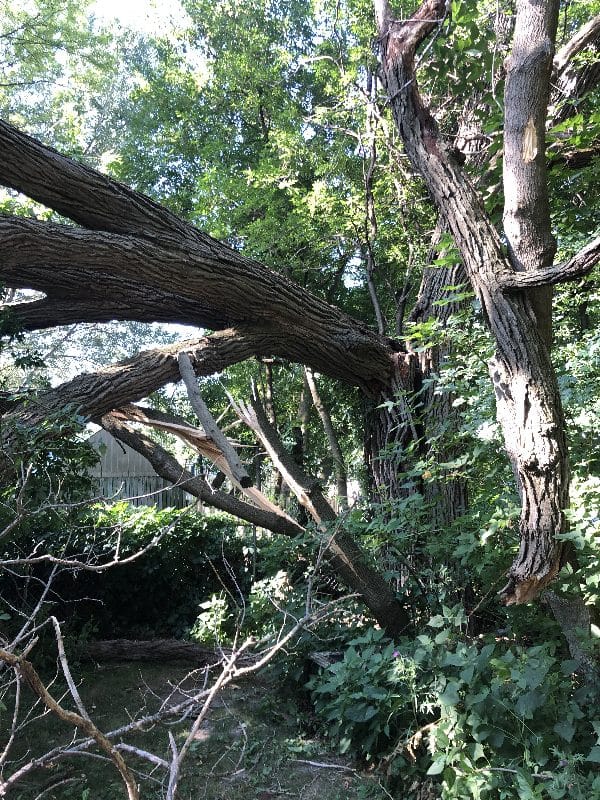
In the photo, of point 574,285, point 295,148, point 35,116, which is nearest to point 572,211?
point 574,285

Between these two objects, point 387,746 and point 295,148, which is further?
point 295,148

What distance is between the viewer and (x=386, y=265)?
27.0 ft

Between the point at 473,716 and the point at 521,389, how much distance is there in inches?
57.4

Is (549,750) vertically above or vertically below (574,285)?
below

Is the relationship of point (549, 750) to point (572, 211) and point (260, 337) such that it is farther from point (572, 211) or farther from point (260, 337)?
point (260, 337)

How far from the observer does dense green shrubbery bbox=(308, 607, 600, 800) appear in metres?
2.59

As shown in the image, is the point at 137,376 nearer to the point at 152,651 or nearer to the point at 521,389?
the point at 521,389

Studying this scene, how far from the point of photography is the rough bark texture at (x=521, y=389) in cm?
271

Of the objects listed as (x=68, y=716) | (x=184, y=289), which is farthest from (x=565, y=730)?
(x=184, y=289)

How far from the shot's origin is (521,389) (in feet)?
9.14

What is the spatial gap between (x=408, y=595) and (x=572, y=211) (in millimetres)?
2783

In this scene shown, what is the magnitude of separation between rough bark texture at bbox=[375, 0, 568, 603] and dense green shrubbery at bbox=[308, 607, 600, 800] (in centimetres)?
41

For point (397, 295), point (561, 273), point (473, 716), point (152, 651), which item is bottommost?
point (152, 651)

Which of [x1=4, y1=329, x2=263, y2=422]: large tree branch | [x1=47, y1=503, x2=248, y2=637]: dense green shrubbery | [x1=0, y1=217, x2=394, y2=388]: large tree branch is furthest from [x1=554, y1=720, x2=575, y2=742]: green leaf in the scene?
[x1=47, y1=503, x2=248, y2=637]: dense green shrubbery
